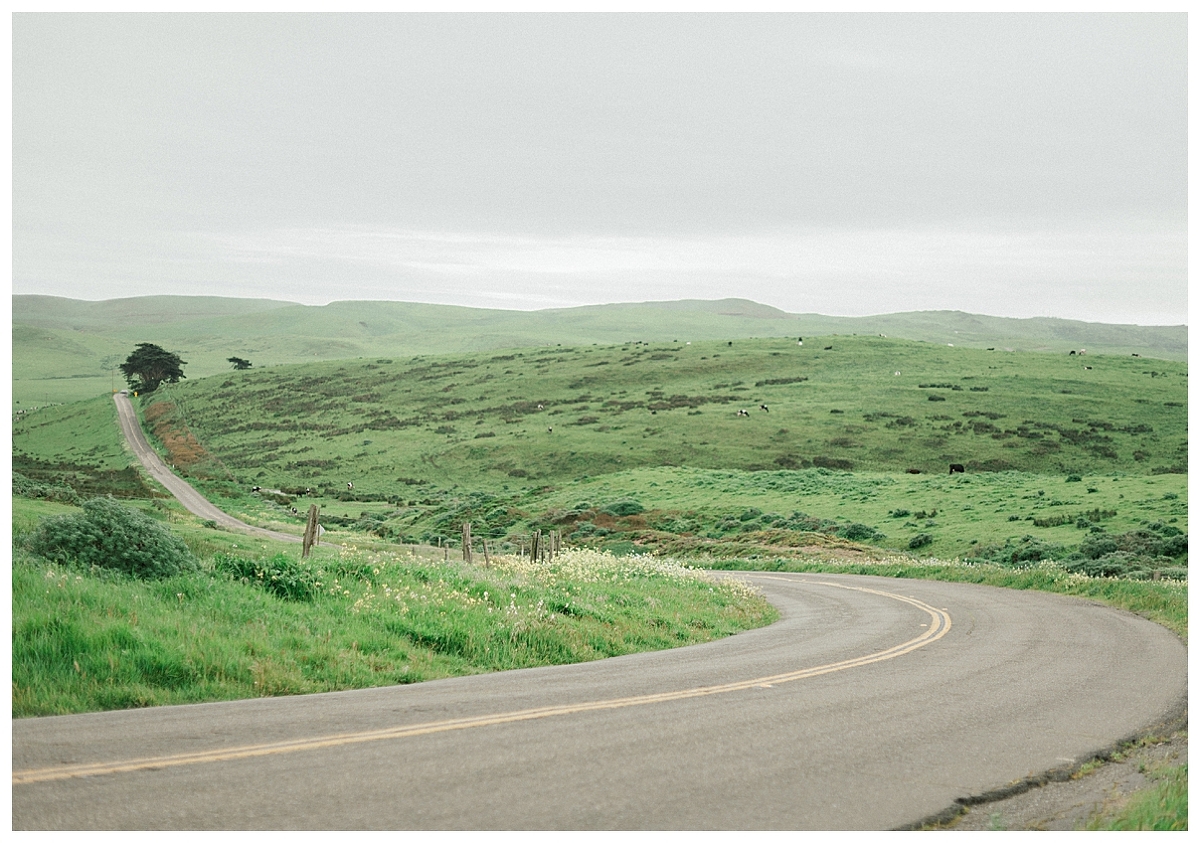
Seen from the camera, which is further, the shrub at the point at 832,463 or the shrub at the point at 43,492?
the shrub at the point at 832,463

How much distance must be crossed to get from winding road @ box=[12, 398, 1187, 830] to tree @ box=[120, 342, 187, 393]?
148681mm

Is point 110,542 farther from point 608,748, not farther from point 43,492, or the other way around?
point 43,492

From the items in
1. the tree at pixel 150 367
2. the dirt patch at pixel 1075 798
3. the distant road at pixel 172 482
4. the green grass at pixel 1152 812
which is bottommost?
the distant road at pixel 172 482

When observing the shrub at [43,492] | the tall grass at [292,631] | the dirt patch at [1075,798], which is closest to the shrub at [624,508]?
the shrub at [43,492]

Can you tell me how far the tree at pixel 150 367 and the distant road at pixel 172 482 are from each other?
11.7 m

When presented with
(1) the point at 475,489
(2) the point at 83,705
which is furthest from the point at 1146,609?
(1) the point at 475,489

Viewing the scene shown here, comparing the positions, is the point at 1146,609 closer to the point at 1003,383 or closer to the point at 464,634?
the point at 464,634

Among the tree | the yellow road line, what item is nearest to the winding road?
the yellow road line

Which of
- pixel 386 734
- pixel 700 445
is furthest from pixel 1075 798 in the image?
pixel 700 445

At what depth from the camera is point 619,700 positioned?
10625 mm

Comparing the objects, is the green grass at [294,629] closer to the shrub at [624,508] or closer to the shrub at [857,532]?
the shrub at [857,532]

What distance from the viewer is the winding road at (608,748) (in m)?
6.74

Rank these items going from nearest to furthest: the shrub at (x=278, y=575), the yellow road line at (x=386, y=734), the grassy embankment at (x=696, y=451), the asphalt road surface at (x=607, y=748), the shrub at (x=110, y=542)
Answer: the asphalt road surface at (x=607, y=748) → the yellow road line at (x=386, y=734) → the shrub at (x=110, y=542) → the shrub at (x=278, y=575) → the grassy embankment at (x=696, y=451)
